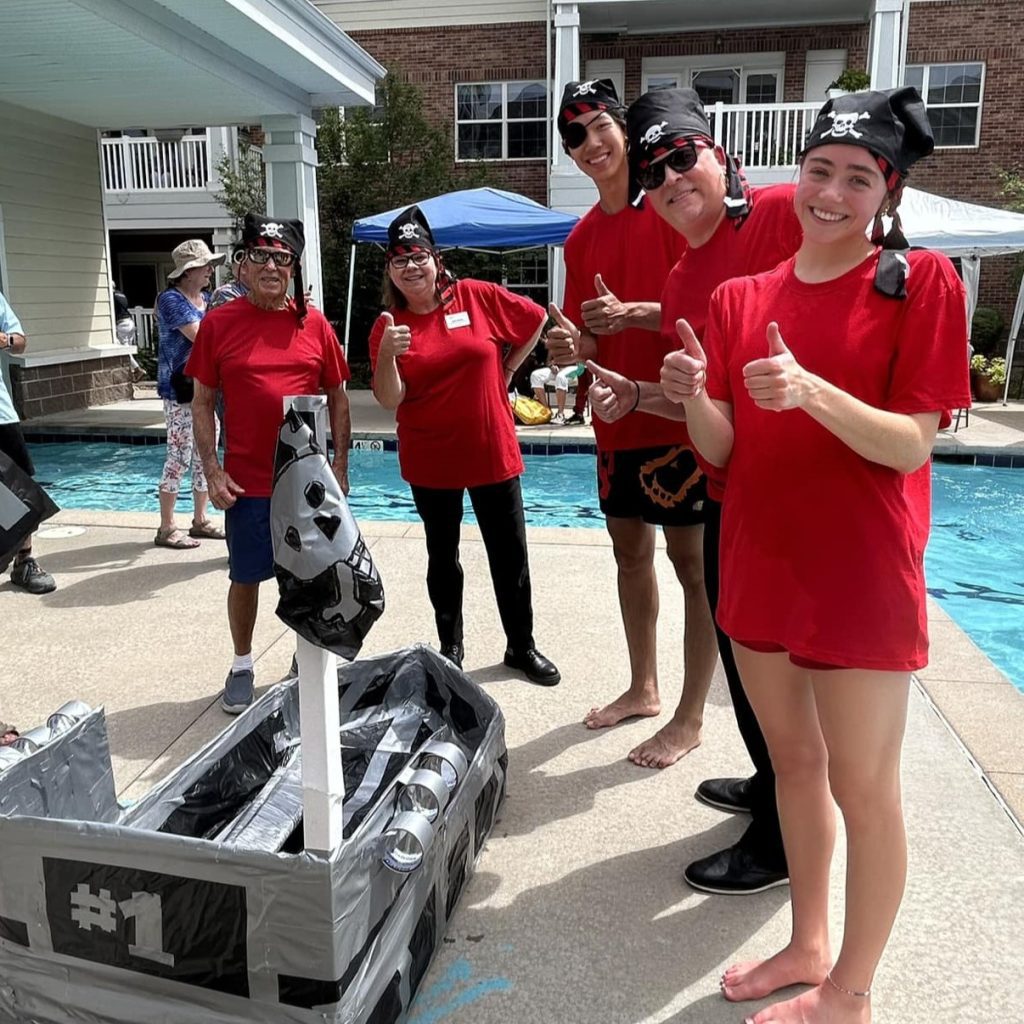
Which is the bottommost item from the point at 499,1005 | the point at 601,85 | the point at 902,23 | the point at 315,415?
the point at 499,1005

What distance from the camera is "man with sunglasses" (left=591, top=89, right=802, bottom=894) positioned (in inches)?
88.4

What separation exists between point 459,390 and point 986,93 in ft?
53.6

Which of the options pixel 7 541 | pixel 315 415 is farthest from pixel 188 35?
pixel 315 415

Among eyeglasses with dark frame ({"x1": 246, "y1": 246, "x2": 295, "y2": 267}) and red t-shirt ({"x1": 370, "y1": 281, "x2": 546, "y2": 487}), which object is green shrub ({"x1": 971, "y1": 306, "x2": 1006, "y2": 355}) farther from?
eyeglasses with dark frame ({"x1": 246, "y1": 246, "x2": 295, "y2": 267})

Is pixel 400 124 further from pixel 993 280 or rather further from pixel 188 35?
→ pixel 993 280

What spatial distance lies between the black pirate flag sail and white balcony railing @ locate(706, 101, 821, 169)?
46.4ft

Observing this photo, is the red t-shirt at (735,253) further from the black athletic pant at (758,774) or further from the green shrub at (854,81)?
the green shrub at (854,81)

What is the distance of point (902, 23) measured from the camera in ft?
49.3

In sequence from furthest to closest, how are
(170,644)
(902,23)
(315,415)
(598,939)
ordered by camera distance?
(902,23) → (170,644) → (598,939) → (315,415)

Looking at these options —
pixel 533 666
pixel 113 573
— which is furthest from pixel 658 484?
pixel 113 573

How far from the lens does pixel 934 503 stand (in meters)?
8.96

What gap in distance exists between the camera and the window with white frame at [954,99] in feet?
52.2

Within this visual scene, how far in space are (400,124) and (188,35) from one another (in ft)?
28.0

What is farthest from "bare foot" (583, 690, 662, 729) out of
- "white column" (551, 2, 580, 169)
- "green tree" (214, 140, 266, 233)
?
"green tree" (214, 140, 266, 233)
